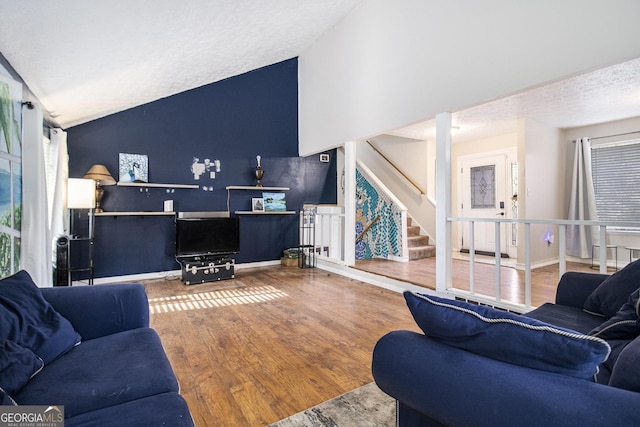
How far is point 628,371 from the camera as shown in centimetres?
81

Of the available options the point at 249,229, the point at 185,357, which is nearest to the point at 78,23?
the point at 185,357

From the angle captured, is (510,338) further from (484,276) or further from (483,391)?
(484,276)

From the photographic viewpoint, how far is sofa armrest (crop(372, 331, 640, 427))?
2.36 ft

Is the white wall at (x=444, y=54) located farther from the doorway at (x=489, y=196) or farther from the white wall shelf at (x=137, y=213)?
the doorway at (x=489, y=196)

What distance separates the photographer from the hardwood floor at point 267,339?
1.86m

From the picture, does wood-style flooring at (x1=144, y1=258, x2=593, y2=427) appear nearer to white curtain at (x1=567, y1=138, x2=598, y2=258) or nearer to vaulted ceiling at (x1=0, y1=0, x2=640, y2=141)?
white curtain at (x1=567, y1=138, x2=598, y2=258)

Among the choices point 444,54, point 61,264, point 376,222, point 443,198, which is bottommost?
point 61,264

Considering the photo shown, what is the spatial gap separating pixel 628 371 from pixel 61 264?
4.85 meters

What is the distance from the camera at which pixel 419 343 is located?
1046mm

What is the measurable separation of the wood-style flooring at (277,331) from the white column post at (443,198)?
13.1 inches

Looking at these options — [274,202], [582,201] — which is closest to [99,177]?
[274,202]

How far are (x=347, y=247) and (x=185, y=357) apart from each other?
10.3ft

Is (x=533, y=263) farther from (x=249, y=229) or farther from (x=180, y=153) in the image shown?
(x=180, y=153)

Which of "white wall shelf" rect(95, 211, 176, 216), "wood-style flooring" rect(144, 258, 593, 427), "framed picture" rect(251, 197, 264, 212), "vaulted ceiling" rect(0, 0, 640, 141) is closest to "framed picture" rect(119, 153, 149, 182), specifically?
"white wall shelf" rect(95, 211, 176, 216)
